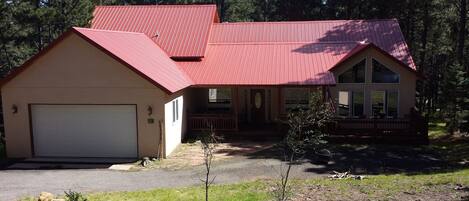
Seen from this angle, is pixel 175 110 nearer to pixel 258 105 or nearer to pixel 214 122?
pixel 214 122

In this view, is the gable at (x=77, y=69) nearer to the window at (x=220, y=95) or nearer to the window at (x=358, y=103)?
the window at (x=220, y=95)

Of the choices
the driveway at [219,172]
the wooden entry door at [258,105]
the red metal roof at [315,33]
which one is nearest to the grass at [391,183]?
the driveway at [219,172]

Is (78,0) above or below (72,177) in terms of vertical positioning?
above

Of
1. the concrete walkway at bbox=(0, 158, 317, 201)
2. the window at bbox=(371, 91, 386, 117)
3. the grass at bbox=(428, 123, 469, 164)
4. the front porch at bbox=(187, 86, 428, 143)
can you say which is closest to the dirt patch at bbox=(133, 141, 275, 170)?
the concrete walkway at bbox=(0, 158, 317, 201)

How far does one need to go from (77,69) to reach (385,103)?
14.8 metres

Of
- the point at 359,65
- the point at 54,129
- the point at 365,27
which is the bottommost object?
the point at 54,129

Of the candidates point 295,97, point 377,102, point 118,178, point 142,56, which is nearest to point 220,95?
point 295,97

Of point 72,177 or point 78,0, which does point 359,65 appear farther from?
point 78,0

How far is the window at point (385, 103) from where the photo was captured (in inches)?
908

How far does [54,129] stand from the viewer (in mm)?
18672

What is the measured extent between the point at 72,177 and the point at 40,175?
1.22m

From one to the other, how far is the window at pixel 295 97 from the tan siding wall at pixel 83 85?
8808mm

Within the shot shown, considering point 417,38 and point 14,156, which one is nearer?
point 14,156

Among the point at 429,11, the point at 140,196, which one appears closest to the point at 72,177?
the point at 140,196
